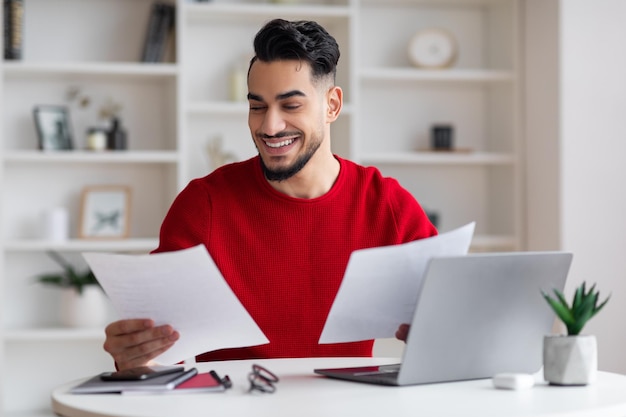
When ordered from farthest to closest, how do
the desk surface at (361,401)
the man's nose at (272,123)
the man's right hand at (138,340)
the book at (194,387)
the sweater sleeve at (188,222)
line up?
the sweater sleeve at (188,222), the man's nose at (272,123), the man's right hand at (138,340), the book at (194,387), the desk surface at (361,401)

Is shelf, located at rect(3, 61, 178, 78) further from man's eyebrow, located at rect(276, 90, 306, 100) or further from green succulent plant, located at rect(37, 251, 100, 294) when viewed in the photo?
man's eyebrow, located at rect(276, 90, 306, 100)

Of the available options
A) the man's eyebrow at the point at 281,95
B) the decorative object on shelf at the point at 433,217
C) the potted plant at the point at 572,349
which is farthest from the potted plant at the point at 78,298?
the potted plant at the point at 572,349

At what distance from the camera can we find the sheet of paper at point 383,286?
1.46 meters

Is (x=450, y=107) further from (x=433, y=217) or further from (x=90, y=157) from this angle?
(x=90, y=157)

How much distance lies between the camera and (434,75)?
409cm

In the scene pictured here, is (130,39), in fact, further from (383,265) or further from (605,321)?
(383,265)

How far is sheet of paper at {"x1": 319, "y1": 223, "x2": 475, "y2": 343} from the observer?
1.46 m

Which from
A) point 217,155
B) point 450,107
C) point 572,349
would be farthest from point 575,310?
point 450,107

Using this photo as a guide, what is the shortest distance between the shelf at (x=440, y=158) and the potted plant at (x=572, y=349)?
8.37ft

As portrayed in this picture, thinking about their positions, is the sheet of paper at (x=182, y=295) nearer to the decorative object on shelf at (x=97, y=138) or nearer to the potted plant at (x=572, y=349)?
the potted plant at (x=572, y=349)

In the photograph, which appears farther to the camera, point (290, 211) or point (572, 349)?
point (290, 211)

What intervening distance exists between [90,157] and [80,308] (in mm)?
602

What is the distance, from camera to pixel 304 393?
1446 mm

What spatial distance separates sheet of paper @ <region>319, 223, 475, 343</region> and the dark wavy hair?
69cm
